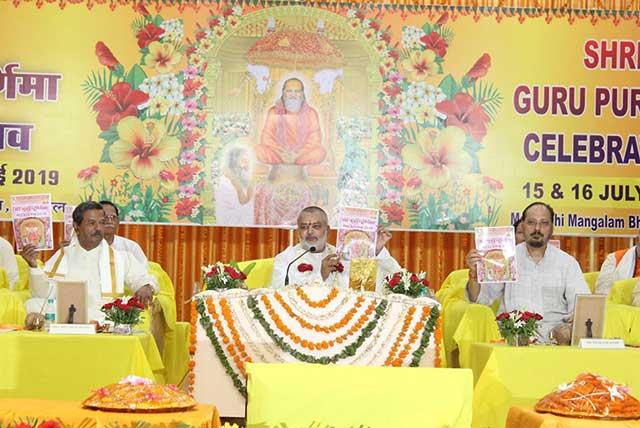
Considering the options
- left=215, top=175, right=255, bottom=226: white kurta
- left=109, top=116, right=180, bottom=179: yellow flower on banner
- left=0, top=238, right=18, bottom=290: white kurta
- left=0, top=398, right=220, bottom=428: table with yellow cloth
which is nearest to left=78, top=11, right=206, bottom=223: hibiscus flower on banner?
left=109, top=116, right=180, bottom=179: yellow flower on banner

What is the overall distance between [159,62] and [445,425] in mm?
6015

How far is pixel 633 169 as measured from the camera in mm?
9414

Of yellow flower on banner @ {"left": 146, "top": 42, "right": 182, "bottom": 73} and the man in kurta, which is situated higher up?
yellow flower on banner @ {"left": 146, "top": 42, "right": 182, "bottom": 73}

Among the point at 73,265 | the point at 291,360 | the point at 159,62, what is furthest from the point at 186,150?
the point at 291,360

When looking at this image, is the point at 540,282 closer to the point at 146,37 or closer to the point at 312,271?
the point at 312,271

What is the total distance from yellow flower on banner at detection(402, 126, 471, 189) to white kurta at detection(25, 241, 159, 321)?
9.34ft

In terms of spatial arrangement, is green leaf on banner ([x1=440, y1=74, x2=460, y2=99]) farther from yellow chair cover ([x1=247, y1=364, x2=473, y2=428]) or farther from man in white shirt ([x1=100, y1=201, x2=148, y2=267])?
yellow chair cover ([x1=247, y1=364, x2=473, y2=428])

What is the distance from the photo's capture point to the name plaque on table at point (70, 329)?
5.56 metres

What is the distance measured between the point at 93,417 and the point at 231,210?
5.51m

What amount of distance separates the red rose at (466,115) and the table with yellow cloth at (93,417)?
18.8 feet

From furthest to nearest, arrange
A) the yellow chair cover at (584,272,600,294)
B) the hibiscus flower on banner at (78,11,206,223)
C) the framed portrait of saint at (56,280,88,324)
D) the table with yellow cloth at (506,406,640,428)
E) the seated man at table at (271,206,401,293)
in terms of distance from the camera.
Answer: the hibiscus flower on banner at (78,11,206,223), the yellow chair cover at (584,272,600,294), the seated man at table at (271,206,401,293), the framed portrait of saint at (56,280,88,324), the table with yellow cloth at (506,406,640,428)

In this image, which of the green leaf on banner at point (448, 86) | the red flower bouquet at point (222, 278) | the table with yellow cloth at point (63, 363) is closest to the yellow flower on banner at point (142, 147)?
the green leaf on banner at point (448, 86)

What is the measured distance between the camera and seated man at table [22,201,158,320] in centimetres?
710

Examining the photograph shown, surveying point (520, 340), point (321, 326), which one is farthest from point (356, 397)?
point (321, 326)
